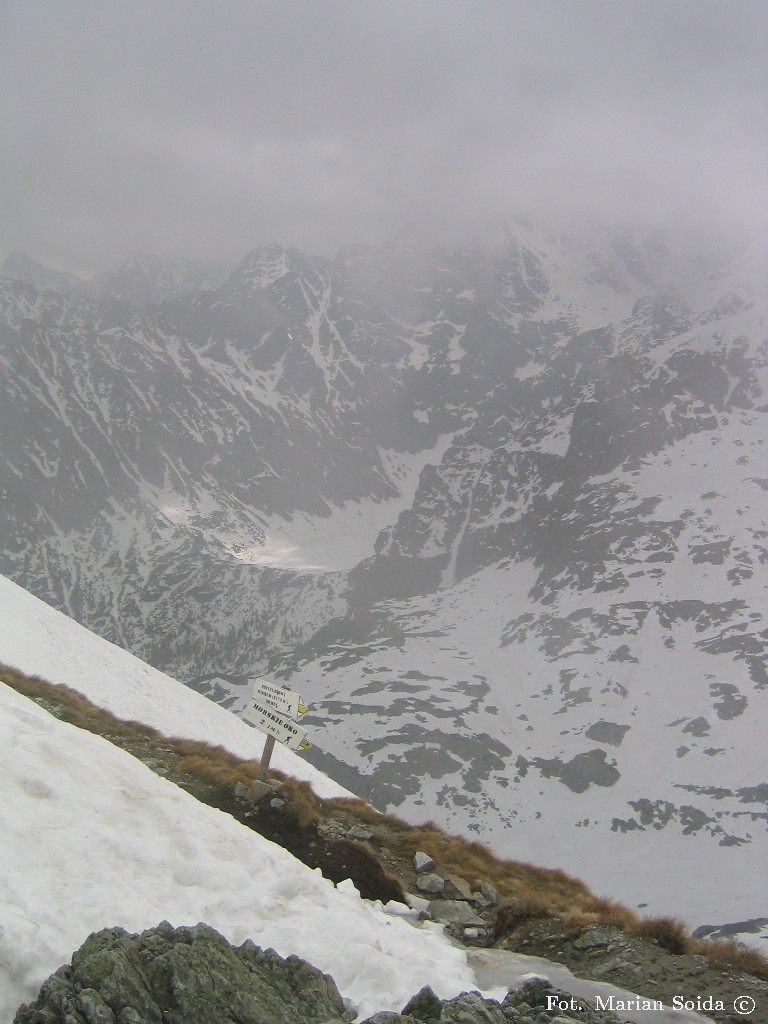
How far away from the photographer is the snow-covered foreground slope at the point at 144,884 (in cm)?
718

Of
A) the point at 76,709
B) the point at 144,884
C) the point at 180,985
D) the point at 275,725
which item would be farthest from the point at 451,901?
the point at 76,709

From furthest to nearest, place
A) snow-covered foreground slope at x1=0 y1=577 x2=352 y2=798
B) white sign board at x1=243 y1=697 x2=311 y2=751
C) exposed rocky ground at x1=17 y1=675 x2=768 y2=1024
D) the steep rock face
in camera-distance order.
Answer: snow-covered foreground slope at x1=0 y1=577 x2=352 y2=798
white sign board at x1=243 y1=697 x2=311 y2=751
exposed rocky ground at x1=17 y1=675 x2=768 y2=1024
the steep rock face

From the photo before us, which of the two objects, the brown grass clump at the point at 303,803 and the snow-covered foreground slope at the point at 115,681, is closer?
the brown grass clump at the point at 303,803

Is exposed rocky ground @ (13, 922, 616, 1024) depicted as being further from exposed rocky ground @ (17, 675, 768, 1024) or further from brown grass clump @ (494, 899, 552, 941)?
brown grass clump @ (494, 899, 552, 941)

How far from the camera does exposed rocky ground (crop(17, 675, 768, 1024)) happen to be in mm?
9344

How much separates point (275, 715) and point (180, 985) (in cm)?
989

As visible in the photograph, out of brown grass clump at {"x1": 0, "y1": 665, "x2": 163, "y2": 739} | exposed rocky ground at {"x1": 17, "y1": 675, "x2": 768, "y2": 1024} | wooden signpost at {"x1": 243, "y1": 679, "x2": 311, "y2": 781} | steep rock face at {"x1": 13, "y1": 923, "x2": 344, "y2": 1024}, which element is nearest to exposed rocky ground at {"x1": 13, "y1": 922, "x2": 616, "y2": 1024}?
steep rock face at {"x1": 13, "y1": 923, "x2": 344, "y2": 1024}

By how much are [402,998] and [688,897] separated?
17759 cm

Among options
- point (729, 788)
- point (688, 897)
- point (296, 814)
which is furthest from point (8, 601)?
point (729, 788)

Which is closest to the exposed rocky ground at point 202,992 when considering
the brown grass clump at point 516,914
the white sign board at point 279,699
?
the brown grass clump at point 516,914

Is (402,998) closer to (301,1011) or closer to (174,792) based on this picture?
(301,1011)

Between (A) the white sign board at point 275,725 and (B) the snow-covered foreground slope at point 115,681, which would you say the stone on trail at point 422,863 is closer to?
(A) the white sign board at point 275,725

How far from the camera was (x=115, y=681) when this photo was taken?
2519 centimetres

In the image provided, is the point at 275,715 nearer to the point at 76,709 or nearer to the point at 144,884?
the point at 76,709
